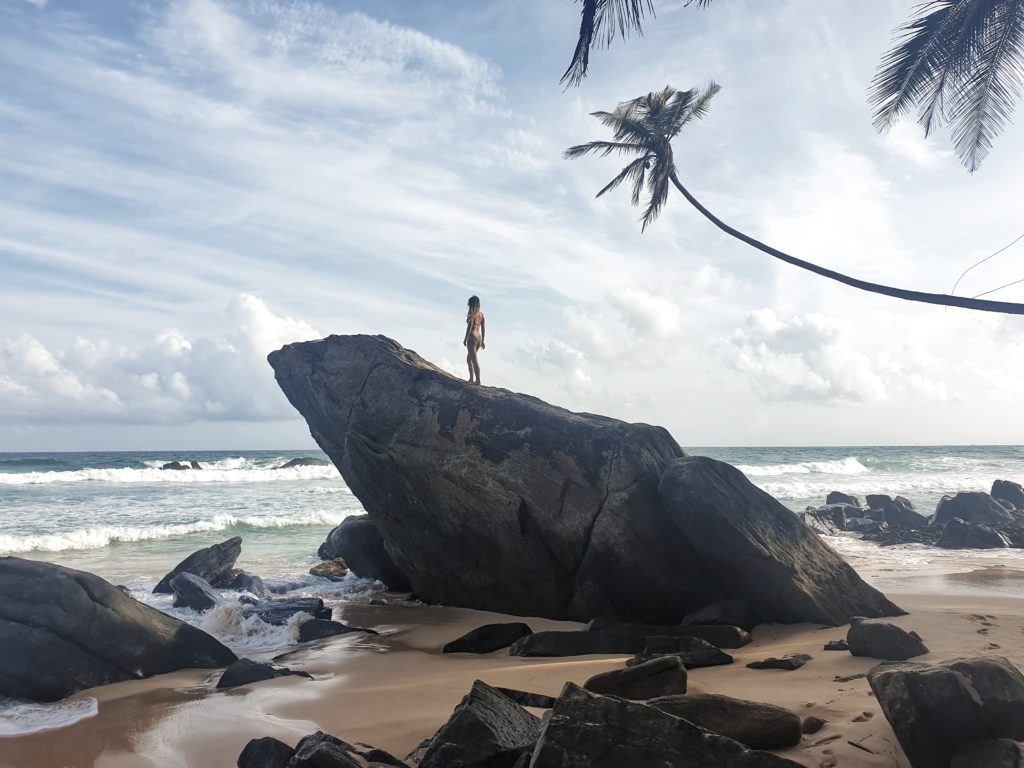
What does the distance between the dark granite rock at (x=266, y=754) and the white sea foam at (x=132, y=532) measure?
54.7 ft

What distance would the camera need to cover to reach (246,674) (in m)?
7.07

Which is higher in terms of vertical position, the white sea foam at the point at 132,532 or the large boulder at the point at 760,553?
the large boulder at the point at 760,553

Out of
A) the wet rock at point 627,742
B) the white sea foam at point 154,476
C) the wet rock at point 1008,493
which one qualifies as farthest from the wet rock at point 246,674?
the white sea foam at point 154,476

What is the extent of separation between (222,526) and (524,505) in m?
15.8

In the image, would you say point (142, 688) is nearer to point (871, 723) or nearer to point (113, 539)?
point (871, 723)

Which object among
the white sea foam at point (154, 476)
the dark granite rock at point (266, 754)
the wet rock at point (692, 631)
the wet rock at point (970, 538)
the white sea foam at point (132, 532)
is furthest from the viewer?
the white sea foam at point (154, 476)

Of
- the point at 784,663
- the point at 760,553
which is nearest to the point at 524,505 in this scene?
the point at 760,553

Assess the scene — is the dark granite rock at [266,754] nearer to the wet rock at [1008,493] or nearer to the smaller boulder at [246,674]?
the smaller boulder at [246,674]

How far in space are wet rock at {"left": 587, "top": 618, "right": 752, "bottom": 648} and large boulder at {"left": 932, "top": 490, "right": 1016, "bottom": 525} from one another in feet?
55.4

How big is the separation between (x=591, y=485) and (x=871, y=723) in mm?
5289

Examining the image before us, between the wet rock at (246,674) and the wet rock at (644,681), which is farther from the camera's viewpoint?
the wet rock at (246,674)

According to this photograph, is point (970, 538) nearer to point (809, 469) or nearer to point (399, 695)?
point (399, 695)

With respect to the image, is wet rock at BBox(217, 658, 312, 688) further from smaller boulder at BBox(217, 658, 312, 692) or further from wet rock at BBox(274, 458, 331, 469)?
wet rock at BBox(274, 458, 331, 469)

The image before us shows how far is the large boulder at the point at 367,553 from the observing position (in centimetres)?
1327
